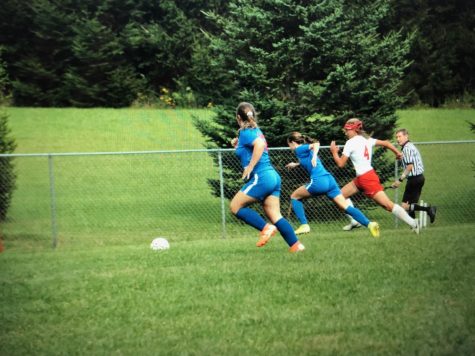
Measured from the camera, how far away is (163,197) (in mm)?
20688

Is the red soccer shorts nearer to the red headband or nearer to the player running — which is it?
the player running

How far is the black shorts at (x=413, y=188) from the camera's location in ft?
44.2

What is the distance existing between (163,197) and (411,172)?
9.11 metres

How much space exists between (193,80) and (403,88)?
36.1ft

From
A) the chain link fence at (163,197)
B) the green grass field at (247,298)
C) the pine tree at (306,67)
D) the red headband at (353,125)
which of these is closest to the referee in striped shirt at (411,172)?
the chain link fence at (163,197)

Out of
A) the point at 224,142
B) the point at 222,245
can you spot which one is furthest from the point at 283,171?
the point at 222,245

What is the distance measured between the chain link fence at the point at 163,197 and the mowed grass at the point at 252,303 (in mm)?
4714

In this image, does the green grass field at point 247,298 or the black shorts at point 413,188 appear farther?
the black shorts at point 413,188

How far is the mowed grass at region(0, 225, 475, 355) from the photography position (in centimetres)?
557

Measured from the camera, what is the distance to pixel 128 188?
2244cm

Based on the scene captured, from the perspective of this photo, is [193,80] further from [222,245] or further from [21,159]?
[222,245]

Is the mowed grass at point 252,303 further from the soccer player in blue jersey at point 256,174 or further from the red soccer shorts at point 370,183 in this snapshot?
the red soccer shorts at point 370,183

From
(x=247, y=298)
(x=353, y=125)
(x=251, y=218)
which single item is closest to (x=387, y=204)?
(x=353, y=125)

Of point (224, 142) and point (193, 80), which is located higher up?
point (193, 80)
